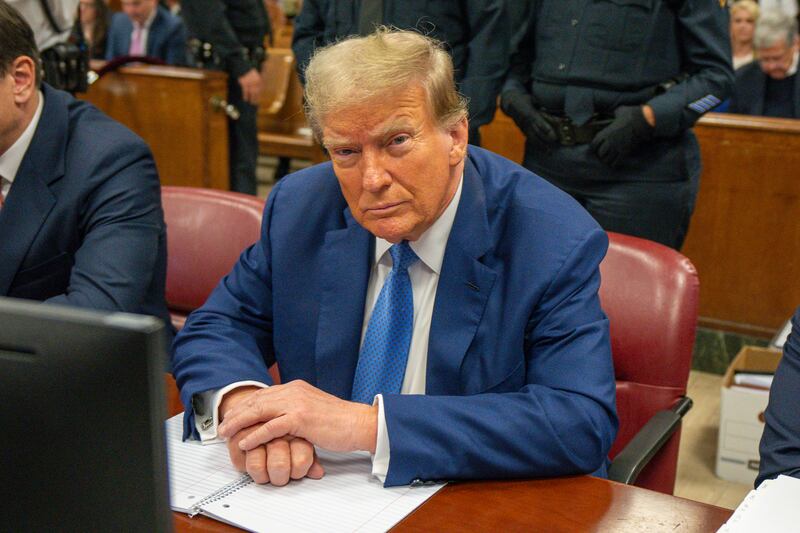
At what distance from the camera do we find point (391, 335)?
165 cm

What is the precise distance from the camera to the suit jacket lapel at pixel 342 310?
5.52 feet

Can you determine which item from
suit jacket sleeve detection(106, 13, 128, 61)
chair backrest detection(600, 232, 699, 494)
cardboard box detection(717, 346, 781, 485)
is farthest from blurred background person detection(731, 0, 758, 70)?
chair backrest detection(600, 232, 699, 494)

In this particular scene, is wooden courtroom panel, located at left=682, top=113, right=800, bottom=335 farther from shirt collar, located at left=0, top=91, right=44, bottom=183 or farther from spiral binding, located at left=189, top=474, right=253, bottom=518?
spiral binding, located at left=189, top=474, right=253, bottom=518

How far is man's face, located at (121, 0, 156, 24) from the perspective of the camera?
696 cm

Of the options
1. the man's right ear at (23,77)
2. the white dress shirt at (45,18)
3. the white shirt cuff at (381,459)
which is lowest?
the white shirt cuff at (381,459)

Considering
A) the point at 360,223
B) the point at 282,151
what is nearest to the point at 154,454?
the point at 360,223

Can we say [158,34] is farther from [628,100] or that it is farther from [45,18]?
[628,100]

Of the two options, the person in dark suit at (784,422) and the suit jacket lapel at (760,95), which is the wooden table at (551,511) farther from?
the suit jacket lapel at (760,95)

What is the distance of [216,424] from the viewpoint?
4.99 feet

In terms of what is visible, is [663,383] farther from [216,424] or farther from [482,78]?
[482,78]

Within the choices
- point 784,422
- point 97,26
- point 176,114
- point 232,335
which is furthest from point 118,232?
point 97,26

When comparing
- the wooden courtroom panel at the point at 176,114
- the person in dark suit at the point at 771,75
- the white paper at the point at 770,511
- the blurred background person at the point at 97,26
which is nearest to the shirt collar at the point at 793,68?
the person in dark suit at the point at 771,75

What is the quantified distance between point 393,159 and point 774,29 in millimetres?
4200

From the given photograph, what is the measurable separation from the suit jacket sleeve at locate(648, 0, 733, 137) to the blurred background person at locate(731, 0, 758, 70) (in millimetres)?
3451
